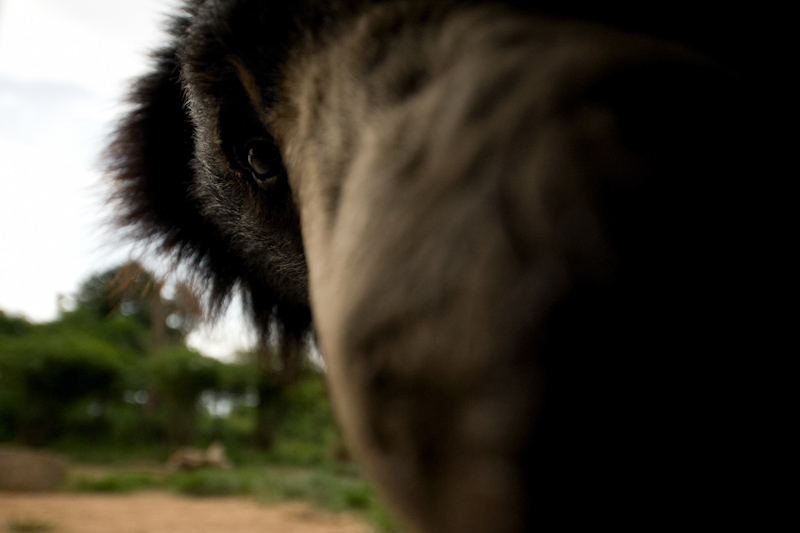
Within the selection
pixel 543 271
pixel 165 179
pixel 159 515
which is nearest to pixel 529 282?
pixel 543 271

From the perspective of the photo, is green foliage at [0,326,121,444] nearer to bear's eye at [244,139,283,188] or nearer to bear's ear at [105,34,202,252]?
bear's ear at [105,34,202,252]

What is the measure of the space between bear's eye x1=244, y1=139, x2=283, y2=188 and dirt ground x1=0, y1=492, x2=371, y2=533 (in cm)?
378

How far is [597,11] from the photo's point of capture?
0.62 m

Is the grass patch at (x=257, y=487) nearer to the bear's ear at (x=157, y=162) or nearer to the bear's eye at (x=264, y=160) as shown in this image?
the bear's ear at (x=157, y=162)

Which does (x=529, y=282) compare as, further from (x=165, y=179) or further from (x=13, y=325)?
(x=13, y=325)

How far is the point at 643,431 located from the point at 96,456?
12078 millimetres

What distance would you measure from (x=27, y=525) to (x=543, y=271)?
5.12 meters

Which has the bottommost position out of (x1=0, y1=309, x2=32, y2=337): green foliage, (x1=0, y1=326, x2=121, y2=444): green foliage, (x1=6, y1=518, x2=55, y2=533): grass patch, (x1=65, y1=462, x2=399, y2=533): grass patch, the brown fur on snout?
the brown fur on snout

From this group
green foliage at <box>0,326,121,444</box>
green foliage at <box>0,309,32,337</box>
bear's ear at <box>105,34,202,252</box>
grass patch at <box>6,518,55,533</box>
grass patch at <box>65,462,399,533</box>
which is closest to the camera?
bear's ear at <box>105,34,202,252</box>

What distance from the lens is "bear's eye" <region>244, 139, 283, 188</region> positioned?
108 cm

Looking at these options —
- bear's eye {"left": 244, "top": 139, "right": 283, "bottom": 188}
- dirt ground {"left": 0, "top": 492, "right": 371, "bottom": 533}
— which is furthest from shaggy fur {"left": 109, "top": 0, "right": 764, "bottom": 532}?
dirt ground {"left": 0, "top": 492, "right": 371, "bottom": 533}

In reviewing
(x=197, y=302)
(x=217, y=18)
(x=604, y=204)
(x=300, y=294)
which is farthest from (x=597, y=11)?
(x=197, y=302)

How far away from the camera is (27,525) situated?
3.98m

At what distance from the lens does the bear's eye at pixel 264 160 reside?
1077 millimetres
